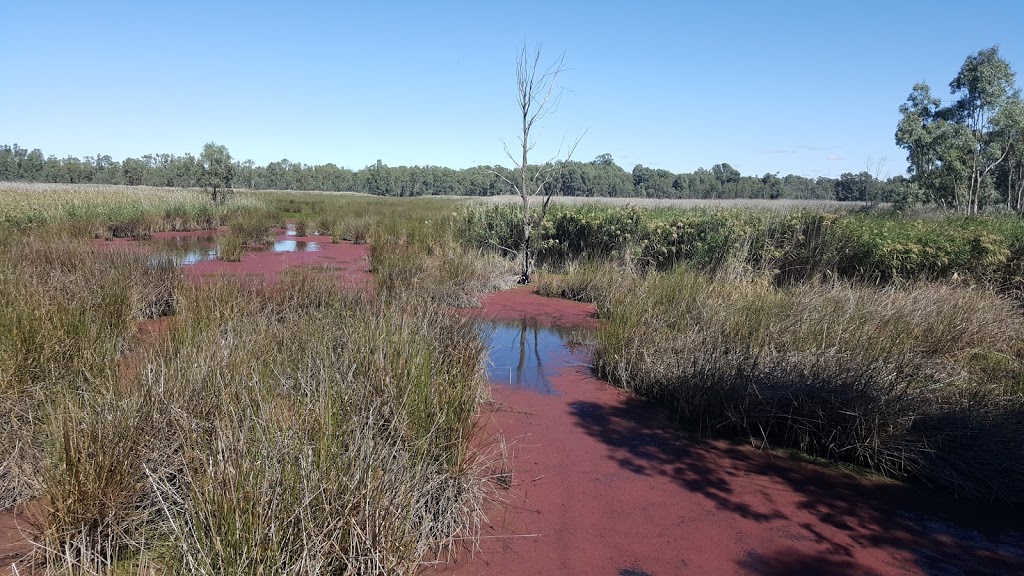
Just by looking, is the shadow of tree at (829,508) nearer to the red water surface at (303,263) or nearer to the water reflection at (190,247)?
the red water surface at (303,263)

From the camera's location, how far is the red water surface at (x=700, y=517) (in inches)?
114

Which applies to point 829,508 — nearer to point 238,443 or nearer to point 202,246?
point 238,443

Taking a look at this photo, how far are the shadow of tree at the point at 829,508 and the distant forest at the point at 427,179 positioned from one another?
19905 mm

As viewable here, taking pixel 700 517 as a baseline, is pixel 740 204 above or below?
above

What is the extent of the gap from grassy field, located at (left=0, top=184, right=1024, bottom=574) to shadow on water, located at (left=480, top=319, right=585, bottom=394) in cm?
66

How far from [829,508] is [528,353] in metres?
3.83

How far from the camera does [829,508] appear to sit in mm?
3486

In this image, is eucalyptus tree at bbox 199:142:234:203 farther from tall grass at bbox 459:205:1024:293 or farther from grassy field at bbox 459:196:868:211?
tall grass at bbox 459:205:1024:293

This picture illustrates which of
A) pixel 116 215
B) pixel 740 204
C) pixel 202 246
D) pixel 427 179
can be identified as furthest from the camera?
pixel 427 179

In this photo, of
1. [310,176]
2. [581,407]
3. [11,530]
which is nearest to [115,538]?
[11,530]

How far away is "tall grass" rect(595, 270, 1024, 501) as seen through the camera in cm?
388

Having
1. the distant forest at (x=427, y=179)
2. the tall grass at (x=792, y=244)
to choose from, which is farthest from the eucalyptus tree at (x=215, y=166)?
the tall grass at (x=792, y=244)

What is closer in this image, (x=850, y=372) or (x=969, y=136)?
(x=850, y=372)

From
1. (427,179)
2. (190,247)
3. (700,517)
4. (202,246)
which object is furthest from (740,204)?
(427,179)
